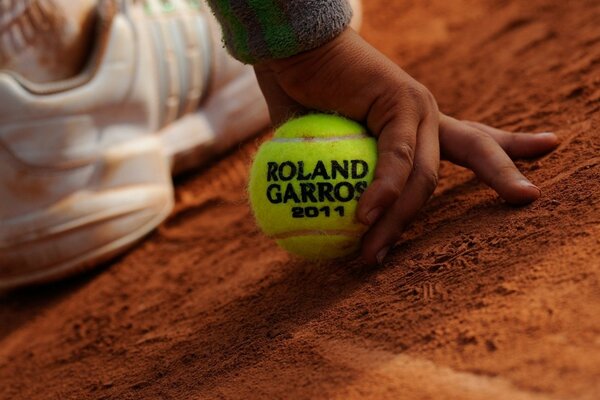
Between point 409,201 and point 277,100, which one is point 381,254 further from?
point 277,100

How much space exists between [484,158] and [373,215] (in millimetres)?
362

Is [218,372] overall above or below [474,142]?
below

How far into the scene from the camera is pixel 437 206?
1966 millimetres

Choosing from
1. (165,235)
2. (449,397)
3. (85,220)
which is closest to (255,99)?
(165,235)

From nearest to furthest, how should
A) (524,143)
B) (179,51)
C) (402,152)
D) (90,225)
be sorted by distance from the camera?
(402,152) → (524,143) → (90,225) → (179,51)

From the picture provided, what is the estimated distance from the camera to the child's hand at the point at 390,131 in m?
1.67

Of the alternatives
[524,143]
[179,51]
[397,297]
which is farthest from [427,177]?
[179,51]

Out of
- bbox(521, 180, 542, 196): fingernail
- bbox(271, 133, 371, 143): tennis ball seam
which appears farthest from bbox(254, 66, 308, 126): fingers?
bbox(521, 180, 542, 196): fingernail

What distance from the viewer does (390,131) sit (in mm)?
1696

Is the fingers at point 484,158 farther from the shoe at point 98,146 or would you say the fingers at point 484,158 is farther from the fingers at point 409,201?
the shoe at point 98,146

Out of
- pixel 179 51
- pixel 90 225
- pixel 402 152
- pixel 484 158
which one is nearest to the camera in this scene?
pixel 402 152

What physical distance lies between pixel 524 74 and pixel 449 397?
5.95 ft

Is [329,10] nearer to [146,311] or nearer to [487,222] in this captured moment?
[487,222]

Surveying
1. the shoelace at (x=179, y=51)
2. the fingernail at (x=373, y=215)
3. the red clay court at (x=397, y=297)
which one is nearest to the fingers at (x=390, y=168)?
the fingernail at (x=373, y=215)
